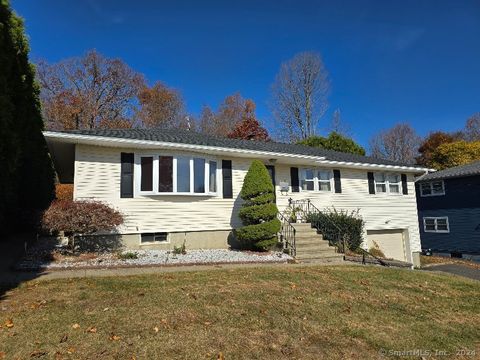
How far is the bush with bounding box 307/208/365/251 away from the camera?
13266 millimetres

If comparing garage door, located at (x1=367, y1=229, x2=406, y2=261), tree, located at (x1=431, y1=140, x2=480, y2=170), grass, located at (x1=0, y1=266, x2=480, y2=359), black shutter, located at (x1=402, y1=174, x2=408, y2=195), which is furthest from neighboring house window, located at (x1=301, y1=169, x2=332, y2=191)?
tree, located at (x1=431, y1=140, x2=480, y2=170)

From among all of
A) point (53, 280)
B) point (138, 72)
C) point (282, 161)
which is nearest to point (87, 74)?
point (138, 72)

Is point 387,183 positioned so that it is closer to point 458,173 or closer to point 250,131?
point 458,173

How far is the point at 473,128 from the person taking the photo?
1671 inches

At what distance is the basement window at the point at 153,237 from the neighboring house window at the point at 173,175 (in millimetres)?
1581

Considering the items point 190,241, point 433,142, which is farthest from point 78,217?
point 433,142

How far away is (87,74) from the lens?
2977 cm

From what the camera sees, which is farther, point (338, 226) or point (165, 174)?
point (338, 226)

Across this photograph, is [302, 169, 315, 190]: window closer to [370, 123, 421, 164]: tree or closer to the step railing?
the step railing

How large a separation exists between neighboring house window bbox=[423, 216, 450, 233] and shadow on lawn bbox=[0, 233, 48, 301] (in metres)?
26.0

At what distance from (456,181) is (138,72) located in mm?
30648

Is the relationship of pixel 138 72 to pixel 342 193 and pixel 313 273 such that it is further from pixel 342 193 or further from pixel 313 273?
pixel 313 273

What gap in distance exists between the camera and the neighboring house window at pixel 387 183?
1752cm

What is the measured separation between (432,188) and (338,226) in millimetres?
15279
